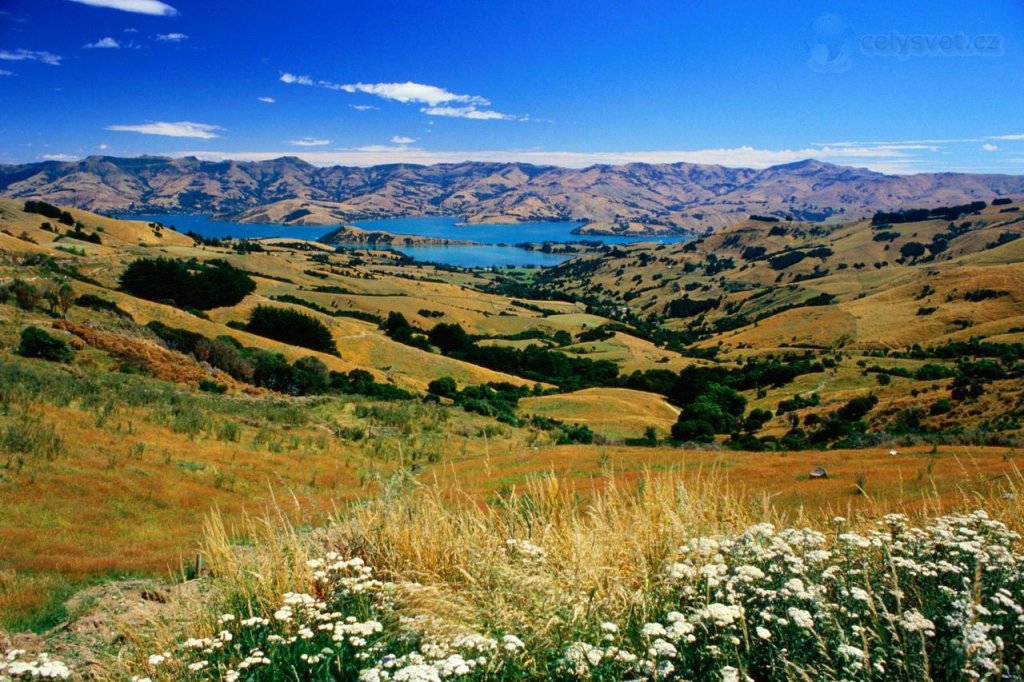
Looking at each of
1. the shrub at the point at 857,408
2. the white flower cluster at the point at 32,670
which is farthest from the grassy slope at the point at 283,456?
the white flower cluster at the point at 32,670

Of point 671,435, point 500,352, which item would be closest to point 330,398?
point 671,435

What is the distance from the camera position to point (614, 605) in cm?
417

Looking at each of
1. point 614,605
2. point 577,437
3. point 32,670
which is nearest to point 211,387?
point 577,437

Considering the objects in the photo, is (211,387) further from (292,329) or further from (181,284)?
(181,284)

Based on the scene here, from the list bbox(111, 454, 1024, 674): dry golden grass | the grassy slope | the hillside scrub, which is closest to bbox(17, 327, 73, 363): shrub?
the grassy slope

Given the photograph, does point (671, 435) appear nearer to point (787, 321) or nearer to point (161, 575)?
point (161, 575)

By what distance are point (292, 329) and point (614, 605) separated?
60.5 m

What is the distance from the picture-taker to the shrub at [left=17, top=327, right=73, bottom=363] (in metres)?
24.8

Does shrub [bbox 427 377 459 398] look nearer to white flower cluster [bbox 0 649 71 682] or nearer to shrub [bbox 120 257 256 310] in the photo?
shrub [bbox 120 257 256 310]

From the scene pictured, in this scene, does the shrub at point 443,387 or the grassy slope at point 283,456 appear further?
the shrub at point 443,387

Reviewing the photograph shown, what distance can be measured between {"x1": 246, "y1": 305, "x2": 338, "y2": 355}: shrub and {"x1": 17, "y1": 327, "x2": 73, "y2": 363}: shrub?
32077 mm

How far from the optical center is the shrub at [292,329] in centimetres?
5891

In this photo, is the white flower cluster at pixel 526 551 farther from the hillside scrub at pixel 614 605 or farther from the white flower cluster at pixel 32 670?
the white flower cluster at pixel 32 670

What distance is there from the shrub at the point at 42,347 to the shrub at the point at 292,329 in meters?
32.1
